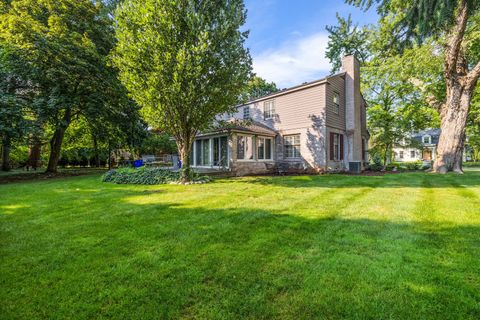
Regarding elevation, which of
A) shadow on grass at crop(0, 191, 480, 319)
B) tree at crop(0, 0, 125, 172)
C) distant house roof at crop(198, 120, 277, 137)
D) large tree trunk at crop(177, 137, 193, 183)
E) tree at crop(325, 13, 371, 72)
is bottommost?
shadow on grass at crop(0, 191, 480, 319)

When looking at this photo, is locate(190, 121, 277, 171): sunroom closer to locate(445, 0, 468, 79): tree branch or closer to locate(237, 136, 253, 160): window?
locate(237, 136, 253, 160): window

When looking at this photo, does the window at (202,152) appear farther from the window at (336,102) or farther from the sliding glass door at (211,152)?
the window at (336,102)

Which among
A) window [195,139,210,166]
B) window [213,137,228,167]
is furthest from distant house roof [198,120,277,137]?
window [195,139,210,166]

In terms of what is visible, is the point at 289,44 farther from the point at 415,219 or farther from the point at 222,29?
the point at 415,219

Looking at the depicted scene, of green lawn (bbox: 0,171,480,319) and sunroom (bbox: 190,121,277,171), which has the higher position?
sunroom (bbox: 190,121,277,171)

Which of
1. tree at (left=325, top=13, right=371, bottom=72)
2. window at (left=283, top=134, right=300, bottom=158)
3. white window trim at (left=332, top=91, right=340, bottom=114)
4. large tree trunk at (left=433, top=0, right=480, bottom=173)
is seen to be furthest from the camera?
tree at (left=325, top=13, right=371, bottom=72)

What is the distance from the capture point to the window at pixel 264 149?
49.2 ft

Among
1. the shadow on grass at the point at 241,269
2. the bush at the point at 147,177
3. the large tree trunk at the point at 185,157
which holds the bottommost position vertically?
the shadow on grass at the point at 241,269

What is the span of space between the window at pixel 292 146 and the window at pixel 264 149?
1.08 metres

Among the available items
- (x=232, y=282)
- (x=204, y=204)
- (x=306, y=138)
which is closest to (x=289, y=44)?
(x=306, y=138)

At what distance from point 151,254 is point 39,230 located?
2.56 metres

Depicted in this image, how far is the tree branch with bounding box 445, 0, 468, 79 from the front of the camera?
12.3 meters

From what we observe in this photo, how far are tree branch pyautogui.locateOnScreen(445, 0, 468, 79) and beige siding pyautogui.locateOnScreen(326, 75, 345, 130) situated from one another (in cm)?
562

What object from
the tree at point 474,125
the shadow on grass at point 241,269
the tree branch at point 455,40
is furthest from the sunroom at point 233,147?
the tree at point 474,125
